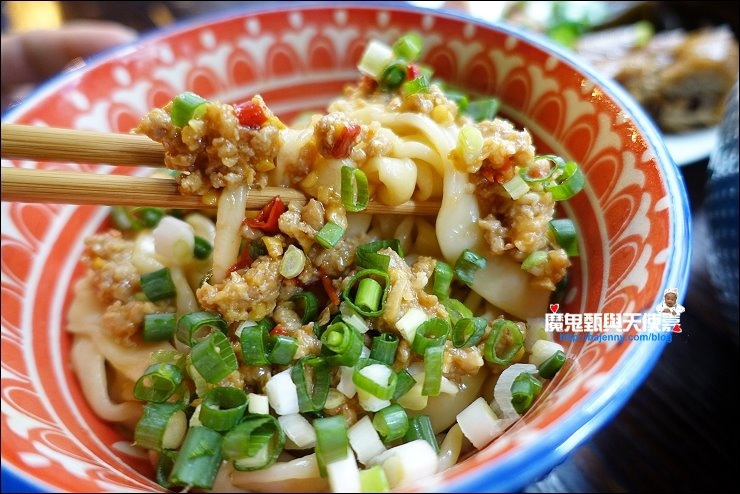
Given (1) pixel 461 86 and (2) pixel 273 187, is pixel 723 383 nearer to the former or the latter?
(1) pixel 461 86

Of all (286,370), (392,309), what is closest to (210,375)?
(286,370)

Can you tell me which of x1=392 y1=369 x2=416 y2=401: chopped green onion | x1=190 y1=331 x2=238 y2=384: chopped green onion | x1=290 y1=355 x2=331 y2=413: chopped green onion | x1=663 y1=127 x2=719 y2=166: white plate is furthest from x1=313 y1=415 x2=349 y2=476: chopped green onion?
x1=663 y1=127 x2=719 y2=166: white plate

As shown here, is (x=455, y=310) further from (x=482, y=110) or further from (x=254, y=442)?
(x=482, y=110)

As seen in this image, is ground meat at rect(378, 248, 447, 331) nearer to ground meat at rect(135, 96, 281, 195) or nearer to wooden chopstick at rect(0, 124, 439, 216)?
wooden chopstick at rect(0, 124, 439, 216)

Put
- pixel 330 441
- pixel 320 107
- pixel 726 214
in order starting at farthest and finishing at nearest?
pixel 320 107
pixel 726 214
pixel 330 441

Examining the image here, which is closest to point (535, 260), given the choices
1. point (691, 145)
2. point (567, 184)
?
point (567, 184)

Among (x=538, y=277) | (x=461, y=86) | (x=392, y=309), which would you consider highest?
(x=461, y=86)
